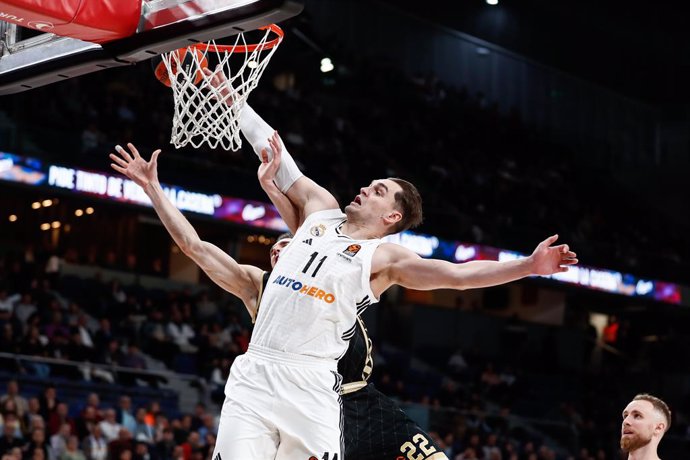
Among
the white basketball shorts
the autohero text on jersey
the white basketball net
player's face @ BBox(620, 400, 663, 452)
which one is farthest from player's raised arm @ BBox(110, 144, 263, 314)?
player's face @ BBox(620, 400, 663, 452)

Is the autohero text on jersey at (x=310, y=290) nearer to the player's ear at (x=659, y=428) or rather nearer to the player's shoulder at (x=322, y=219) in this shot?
the player's shoulder at (x=322, y=219)

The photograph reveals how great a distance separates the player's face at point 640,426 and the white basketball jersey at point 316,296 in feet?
7.34

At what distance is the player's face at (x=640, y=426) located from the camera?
6.39 meters

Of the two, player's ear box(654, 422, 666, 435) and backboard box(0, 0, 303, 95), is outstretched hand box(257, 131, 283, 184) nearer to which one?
backboard box(0, 0, 303, 95)

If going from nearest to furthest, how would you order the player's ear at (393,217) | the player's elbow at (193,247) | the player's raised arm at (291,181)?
the player's ear at (393,217) → the player's raised arm at (291,181) → the player's elbow at (193,247)

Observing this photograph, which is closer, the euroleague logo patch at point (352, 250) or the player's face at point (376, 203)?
the euroleague logo patch at point (352, 250)

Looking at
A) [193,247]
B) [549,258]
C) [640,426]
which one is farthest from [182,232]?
[640,426]

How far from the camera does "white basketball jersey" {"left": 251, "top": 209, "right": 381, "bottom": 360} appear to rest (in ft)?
16.1

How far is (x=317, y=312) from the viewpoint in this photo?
16.1 ft

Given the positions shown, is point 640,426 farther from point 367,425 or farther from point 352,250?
point 352,250

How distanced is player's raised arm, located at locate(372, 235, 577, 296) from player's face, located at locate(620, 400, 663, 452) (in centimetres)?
204

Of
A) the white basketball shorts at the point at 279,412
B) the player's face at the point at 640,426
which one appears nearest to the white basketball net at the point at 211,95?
the white basketball shorts at the point at 279,412

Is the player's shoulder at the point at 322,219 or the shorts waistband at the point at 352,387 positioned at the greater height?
the player's shoulder at the point at 322,219

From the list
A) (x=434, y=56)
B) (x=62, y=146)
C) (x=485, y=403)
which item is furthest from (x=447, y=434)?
(x=434, y=56)
